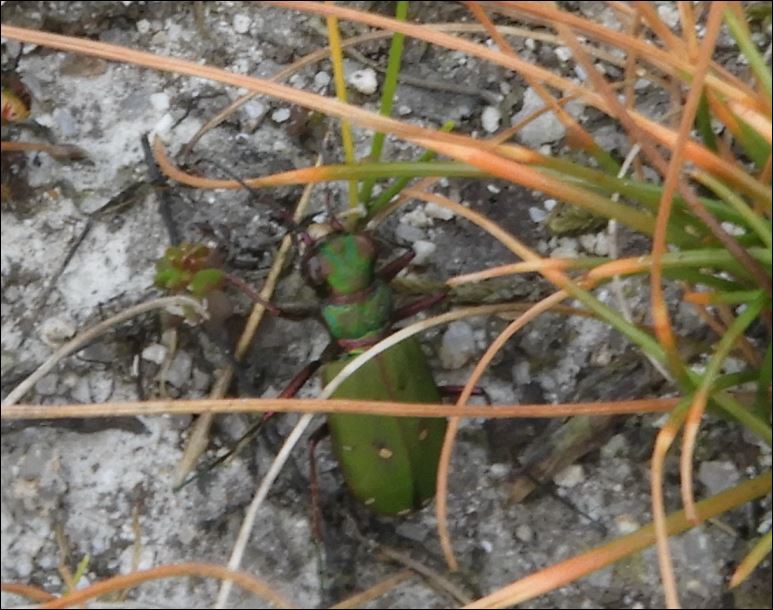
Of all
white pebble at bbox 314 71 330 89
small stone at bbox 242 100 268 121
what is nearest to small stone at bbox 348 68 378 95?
white pebble at bbox 314 71 330 89

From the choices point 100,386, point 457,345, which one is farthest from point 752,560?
point 100,386

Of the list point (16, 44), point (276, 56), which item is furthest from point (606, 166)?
point (16, 44)

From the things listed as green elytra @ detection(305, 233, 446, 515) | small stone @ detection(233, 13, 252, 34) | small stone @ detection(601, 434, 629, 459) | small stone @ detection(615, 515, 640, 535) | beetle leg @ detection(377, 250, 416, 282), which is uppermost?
small stone @ detection(233, 13, 252, 34)

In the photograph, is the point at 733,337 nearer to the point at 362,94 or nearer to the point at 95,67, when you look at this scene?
the point at 362,94

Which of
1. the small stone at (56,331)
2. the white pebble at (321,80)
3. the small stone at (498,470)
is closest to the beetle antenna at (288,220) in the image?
the white pebble at (321,80)

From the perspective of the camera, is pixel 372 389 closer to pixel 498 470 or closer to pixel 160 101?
pixel 498 470

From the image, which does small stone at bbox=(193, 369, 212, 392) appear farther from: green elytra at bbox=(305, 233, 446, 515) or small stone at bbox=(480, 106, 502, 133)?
small stone at bbox=(480, 106, 502, 133)
